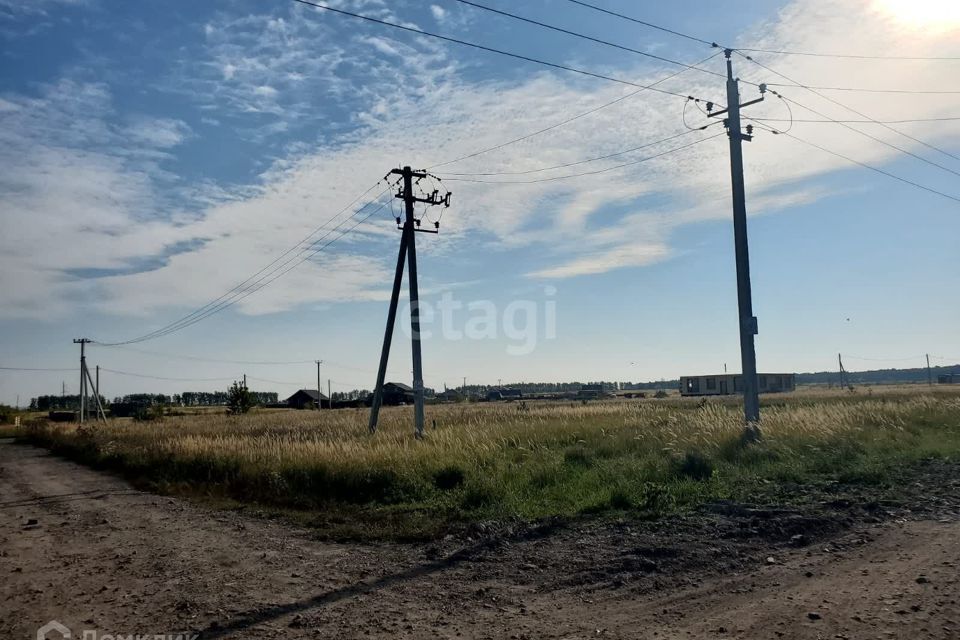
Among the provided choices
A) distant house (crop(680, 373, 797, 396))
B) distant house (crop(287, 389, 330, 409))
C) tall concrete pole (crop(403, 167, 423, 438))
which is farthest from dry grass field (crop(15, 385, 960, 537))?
distant house (crop(287, 389, 330, 409))

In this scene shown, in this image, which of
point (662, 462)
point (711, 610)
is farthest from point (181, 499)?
point (711, 610)

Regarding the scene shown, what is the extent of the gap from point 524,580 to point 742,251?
38.7 feet

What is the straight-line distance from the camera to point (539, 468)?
11906 millimetres

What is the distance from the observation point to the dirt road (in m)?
4.95

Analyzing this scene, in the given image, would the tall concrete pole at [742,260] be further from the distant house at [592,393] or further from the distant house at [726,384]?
the distant house at [592,393]

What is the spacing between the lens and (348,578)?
6449mm

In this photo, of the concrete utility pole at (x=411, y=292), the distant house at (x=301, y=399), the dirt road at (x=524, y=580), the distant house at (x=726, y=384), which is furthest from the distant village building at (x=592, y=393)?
the dirt road at (x=524, y=580)

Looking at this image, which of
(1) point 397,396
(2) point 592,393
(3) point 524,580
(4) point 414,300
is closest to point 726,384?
(2) point 592,393

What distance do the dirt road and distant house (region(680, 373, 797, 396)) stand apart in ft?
275

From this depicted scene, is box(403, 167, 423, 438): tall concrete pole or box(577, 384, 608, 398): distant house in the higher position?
box(403, 167, 423, 438): tall concrete pole

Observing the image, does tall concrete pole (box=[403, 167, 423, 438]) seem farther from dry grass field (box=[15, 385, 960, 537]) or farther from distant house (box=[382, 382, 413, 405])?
distant house (box=[382, 382, 413, 405])

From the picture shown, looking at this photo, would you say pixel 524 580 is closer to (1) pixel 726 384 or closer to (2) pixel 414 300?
(2) pixel 414 300

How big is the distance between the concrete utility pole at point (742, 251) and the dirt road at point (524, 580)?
20.1ft

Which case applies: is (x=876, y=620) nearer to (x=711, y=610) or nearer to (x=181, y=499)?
(x=711, y=610)
